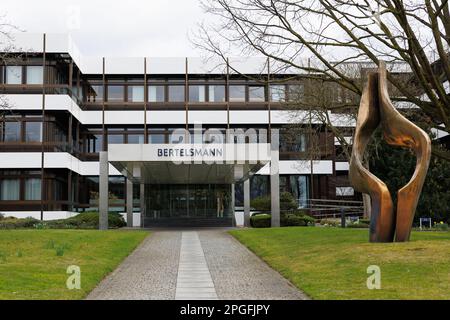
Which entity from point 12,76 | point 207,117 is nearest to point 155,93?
point 207,117

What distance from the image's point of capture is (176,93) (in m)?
48.5

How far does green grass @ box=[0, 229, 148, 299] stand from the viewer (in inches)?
425

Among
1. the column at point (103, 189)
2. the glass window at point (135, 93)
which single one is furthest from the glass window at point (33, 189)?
the column at point (103, 189)

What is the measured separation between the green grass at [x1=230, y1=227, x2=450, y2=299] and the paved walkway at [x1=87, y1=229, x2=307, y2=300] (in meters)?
0.44

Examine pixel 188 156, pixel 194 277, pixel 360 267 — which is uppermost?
pixel 188 156

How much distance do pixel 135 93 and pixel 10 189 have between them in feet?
39.2

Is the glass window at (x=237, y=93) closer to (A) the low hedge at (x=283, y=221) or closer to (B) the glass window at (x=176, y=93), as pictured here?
(B) the glass window at (x=176, y=93)

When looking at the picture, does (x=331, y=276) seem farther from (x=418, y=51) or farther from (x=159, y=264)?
(x=418, y=51)

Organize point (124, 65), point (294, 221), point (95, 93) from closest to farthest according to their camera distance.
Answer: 1. point (294, 221)
2. point (124, 65)
3. point (95, 93)

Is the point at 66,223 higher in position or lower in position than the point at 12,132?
lower

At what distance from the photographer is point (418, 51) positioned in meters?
16.9

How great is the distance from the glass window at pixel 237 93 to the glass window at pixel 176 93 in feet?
12.8

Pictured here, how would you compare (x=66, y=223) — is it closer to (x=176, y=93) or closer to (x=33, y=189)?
(x=33, y=189)

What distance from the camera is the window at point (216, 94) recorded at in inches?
1921
